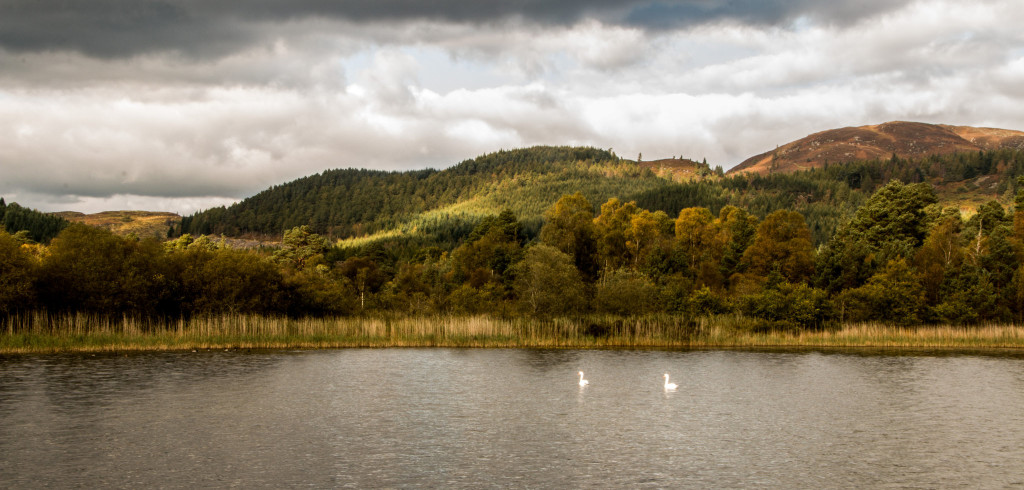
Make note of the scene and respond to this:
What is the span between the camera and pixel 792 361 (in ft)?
173

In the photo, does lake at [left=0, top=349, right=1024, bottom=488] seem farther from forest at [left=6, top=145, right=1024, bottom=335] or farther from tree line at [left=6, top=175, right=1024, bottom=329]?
tree line at [left=6, top=175, right=1024, bottom=329]

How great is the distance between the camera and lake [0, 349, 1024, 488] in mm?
21938

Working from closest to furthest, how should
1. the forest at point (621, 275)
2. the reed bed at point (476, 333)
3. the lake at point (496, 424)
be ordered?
the lake at point (496, 424) → the reed bed at point (476, 333) → the forest at point (621, 275)

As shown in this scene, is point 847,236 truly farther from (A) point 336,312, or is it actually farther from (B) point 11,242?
(B) point 11,242

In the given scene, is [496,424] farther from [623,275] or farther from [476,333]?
[623,275]

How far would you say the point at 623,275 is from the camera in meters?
79.7

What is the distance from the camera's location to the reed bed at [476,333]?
5275cm

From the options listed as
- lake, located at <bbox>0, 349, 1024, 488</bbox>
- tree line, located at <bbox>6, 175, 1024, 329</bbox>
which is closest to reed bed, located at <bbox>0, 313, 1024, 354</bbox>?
tree line, located at <bbox>6, 175, 1024, 329</bbox>

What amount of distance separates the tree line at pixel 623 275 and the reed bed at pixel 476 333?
195cm

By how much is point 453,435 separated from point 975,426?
2046 centimetres

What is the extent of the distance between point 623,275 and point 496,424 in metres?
52.1

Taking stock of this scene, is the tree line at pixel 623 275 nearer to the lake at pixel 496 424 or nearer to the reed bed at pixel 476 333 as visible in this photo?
the reed bed at pixel 476 333

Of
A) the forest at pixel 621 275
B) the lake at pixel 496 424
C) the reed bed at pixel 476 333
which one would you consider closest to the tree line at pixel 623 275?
the forest at pixel 621 275

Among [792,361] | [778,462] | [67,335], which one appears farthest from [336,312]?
[778,462]
